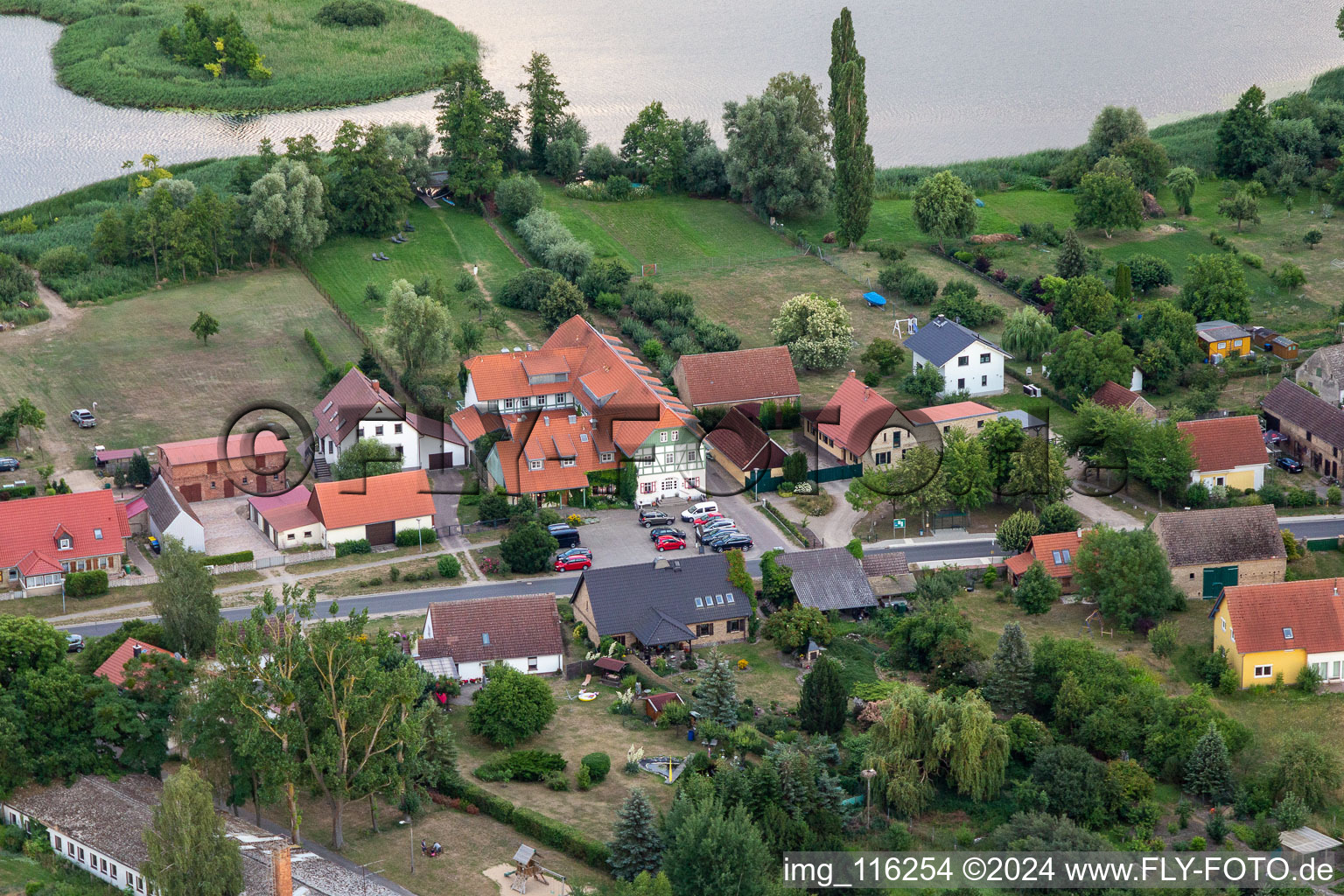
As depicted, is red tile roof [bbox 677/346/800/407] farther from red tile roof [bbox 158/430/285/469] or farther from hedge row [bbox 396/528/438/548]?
red tile roof [bbox 158/430/285/469]

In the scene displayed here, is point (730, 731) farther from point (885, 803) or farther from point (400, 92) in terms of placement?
point (400, 92)

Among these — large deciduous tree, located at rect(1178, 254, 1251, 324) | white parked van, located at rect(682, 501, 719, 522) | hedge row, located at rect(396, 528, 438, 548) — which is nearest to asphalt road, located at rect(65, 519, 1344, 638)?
hedge row, located at rect(396, 528, 438, 548)

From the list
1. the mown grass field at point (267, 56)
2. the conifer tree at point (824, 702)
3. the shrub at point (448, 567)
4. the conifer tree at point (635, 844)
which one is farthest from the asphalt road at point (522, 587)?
the mown grass field at point (267, 56)

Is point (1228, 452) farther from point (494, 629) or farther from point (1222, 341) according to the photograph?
point (494, 629)

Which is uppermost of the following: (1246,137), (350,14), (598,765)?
(350,14)

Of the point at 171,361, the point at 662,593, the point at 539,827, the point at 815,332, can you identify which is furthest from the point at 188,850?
the point at 815,332

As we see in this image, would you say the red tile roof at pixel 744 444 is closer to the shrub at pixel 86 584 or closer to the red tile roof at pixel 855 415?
the red tile roof at pixel 855 415
